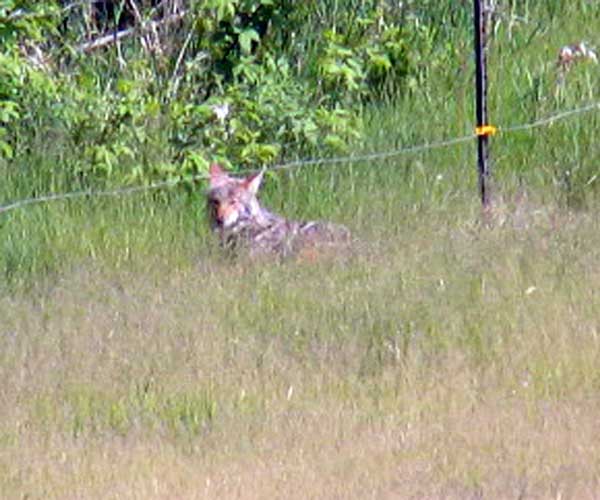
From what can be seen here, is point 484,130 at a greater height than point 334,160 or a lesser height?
greater

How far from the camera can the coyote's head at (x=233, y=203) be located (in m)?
10.2

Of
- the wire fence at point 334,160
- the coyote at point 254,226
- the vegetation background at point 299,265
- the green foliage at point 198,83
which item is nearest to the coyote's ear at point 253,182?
the coyote at point 254,226

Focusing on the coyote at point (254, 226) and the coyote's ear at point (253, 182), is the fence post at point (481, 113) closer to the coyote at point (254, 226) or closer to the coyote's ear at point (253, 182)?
the coyote at point (254, 226)

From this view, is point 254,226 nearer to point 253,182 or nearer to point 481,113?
point 253,182

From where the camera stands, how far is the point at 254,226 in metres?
10.2

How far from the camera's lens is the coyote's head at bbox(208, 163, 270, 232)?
10180mm

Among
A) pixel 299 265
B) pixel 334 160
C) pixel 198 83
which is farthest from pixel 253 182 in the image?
pixel 198 83

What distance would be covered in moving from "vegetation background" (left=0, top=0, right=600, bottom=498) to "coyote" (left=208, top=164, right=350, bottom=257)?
0.19m

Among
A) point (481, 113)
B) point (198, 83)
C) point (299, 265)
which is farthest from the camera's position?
point (198, 83)

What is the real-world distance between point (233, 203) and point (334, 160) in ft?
3.10

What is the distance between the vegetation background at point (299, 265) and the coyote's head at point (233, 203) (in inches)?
7.7

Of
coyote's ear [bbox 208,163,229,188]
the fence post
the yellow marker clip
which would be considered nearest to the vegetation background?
the fence post

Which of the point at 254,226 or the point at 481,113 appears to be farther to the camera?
the point at 481,113

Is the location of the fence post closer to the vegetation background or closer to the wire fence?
the vegetation background
